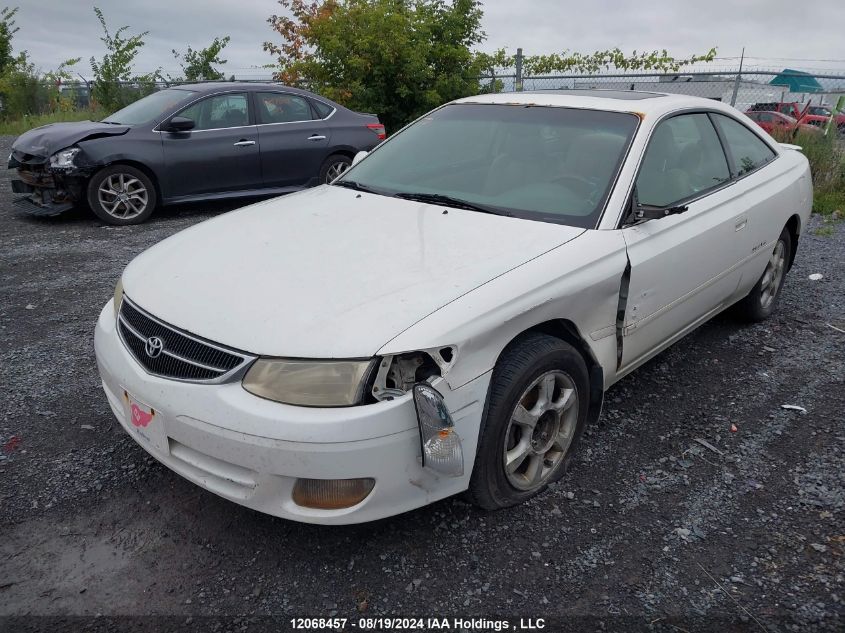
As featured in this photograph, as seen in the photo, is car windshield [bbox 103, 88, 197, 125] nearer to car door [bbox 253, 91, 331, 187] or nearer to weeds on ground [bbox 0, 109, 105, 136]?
car door [bbox 253, 91, 331, 187]

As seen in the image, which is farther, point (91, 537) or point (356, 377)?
point (91, 537)

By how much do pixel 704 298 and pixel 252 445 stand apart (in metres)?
2.59

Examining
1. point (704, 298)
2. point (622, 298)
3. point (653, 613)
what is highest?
point (622, 298)

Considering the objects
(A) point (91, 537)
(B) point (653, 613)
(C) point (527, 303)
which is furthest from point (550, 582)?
(A) point (91, 537)

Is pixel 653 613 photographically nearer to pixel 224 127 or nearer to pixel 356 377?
pixel 356 377

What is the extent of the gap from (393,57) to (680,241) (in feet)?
31.0

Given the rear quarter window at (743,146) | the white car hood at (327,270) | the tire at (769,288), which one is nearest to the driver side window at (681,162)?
the rear quarter window at (743,146)

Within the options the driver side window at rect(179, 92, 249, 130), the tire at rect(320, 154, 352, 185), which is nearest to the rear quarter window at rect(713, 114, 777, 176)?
the tire at rect(320, 154, 352, 185)

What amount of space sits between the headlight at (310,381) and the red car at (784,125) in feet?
28.3

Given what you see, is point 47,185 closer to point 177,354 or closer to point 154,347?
point 154,347

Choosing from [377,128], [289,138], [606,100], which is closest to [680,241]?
[606,100]

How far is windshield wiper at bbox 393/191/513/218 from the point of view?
307 cm

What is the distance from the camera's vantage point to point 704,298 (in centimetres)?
361

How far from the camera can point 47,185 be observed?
23.2 ft
